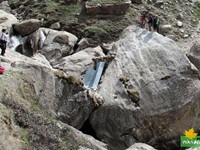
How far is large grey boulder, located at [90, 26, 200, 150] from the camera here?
819 inches

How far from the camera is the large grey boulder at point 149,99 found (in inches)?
819

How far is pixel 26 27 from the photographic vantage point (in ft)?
97.0

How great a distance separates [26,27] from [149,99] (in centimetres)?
1278

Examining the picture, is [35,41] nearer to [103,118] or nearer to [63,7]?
[63,7]

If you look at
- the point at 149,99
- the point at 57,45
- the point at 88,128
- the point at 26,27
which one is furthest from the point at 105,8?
the point at 88,128

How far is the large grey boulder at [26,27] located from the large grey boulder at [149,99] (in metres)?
9.24

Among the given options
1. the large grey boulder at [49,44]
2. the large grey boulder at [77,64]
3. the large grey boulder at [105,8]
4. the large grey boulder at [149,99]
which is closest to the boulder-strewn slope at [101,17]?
the large grey boulder at [105,8]

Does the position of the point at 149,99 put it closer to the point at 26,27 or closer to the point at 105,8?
the point at 26,27

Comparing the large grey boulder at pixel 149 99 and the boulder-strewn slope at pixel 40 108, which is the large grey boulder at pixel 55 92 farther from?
the large grey boulder at pixel 149 99

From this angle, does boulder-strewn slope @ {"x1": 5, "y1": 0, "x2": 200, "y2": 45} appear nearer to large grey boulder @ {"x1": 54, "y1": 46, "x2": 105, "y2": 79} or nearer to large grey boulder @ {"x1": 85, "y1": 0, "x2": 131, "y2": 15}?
large grey boulder @ {"x1": 85, "y1": 0, "x2": 131, "y2": 15}

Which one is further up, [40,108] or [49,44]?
[40,108]

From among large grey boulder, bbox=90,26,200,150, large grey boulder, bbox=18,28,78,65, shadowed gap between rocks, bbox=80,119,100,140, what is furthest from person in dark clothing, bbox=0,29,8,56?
large grey boulder, bbox=18,28,78,65

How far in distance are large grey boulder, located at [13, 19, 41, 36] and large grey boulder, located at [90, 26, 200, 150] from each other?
924 centimetres

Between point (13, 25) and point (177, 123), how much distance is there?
607 inches
